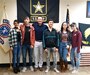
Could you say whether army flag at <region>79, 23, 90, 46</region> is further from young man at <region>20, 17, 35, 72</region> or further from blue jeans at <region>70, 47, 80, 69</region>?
young man at <region>20, 17, 35, 72</region>

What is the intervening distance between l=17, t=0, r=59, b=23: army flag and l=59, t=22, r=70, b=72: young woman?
2.24 ft

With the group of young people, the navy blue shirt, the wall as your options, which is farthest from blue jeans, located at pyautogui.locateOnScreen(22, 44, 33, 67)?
the wall

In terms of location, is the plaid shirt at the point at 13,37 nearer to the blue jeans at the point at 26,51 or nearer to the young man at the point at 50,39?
the blue jeans at the point at 26,51

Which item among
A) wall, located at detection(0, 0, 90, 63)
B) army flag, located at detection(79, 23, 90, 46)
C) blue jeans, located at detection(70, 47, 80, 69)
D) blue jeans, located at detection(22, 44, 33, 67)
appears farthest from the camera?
army flag, located at detection(79, 23, 90, 46)

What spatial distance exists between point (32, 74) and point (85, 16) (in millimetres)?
2437

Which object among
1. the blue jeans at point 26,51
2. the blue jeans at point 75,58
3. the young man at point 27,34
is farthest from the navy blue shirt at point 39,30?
the blue jeans at point 75,58

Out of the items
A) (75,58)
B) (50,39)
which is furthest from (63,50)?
(50,39)

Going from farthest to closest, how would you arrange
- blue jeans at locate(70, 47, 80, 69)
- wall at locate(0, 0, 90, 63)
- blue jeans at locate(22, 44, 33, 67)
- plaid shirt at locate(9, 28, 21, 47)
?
wall at locate(0, 0, 90, 63), blue jeans at locate(22, 44, 33, 67), blue jeans at locate(70, 47, 80, 69), plaid shirt at locate(9, 28, 21, 47)

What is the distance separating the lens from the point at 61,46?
5.96 m

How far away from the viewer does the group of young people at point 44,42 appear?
5832mm

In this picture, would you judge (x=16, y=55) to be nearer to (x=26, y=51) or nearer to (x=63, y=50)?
(x=26, y=51)

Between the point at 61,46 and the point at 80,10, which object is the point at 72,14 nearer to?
the point at 80,10

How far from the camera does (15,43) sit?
5.83 m

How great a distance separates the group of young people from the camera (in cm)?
583
